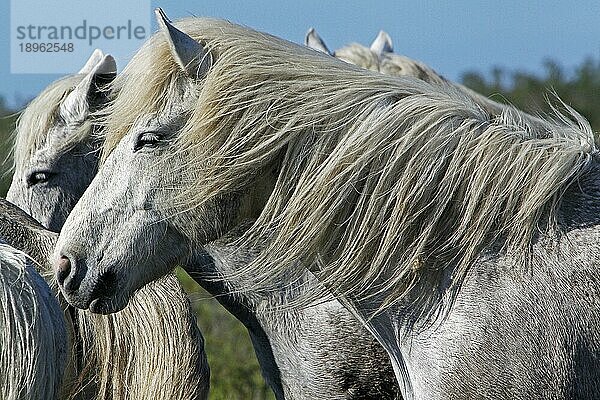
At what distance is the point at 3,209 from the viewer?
365 centimetres

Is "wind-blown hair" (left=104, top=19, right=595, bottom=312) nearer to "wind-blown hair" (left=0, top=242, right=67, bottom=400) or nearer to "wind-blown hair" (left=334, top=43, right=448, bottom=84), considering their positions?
"wind-blown hair" (left=0, top=242, right=67, bottom=400)

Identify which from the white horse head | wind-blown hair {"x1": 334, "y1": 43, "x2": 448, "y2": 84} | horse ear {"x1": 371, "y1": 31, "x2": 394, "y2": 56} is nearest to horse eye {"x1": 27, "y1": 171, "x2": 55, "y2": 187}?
the white horse head

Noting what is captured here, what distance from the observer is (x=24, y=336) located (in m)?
2.53

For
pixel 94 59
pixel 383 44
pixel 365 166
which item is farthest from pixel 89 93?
pixel 383 44

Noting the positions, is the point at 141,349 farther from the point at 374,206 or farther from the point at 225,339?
the point at 225,339

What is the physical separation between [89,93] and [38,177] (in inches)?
16.9

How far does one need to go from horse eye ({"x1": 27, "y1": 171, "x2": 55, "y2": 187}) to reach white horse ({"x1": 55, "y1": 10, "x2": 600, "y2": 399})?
157 cm

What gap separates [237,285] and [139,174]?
1.05 m

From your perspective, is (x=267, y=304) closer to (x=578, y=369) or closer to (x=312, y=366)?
(x=312, y=366)

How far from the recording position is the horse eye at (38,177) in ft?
14.6

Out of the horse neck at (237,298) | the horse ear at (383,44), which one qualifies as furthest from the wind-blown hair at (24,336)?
the horse ear at (383,44)

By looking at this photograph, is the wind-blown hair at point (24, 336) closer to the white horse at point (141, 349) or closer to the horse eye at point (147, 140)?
the horse eye at point (147, 140)

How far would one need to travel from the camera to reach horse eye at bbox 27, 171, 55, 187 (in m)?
4.46

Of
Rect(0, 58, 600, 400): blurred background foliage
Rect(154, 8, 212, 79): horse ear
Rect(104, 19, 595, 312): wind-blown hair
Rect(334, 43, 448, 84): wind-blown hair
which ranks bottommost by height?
Rect(0, 58, 600, 400): blurred background foliage
